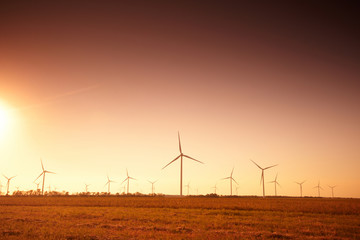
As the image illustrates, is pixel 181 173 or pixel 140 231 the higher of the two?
pixel 181 173

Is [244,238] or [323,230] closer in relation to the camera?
[244,238]

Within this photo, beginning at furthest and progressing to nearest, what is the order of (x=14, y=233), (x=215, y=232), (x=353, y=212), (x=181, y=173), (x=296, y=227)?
(x=181, y=173)
(x=353, y=212)
(x=296, y=227)
(x=215, y=232)
(x=14, y=233)

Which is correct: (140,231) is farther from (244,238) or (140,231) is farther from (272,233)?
(272,233)

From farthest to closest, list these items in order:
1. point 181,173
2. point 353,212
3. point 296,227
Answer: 1. point 181,173
2. point 353,212
3. point 296,227

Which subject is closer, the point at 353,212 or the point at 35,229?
the point at 35,229

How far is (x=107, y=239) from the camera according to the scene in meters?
20.3

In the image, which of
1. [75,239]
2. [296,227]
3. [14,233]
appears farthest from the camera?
[296,227]

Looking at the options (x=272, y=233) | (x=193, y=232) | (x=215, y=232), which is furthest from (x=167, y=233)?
(x=272, y=233)

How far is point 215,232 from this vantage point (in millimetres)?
23734

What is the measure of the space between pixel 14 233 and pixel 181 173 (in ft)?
208

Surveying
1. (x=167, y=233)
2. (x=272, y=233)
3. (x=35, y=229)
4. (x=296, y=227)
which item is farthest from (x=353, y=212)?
(x=35, y=229)

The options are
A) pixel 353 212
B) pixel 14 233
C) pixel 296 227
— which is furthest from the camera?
pixel 353 212

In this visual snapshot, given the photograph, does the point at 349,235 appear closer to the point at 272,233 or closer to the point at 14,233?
the point at 272,233

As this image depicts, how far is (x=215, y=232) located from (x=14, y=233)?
1618 cm
